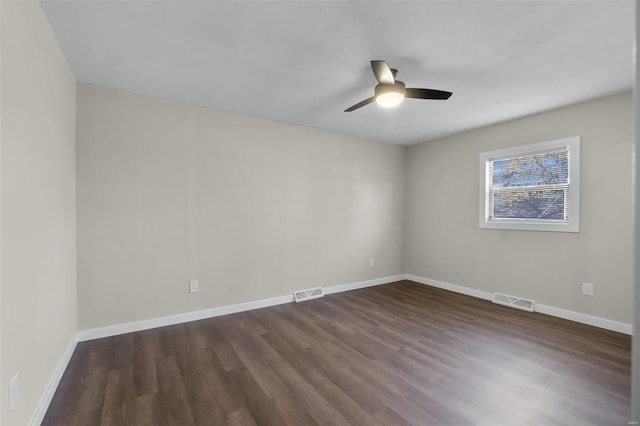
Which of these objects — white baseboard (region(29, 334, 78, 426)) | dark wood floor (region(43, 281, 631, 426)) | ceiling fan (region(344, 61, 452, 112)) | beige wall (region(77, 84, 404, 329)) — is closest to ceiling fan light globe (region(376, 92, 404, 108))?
ceiling fan (region(344, 61, 452, 112))

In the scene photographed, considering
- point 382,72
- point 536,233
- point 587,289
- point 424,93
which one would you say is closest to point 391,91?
point 382,72

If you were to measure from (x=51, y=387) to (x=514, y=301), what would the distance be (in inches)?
183

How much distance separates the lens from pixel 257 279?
12.0 ft

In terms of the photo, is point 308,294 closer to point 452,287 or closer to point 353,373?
point 353,373

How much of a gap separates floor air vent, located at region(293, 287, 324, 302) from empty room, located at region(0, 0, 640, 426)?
0.03 metres

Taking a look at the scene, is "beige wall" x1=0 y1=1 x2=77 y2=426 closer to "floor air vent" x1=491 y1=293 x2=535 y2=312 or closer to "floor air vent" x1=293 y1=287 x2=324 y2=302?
"floor air vent" x1=293 y1=287 x2=324 y2=302

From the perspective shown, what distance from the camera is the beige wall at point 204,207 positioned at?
276 cm

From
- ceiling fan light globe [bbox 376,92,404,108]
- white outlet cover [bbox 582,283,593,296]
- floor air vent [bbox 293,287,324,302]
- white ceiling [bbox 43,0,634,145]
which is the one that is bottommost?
floor air vent [bbox 293,287,324,302]

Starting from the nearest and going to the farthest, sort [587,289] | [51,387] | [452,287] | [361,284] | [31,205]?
1. [31,205]
2. [51,387]
3. [587,289]
4. [452,287]
5. [361,284]

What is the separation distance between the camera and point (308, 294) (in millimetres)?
4023

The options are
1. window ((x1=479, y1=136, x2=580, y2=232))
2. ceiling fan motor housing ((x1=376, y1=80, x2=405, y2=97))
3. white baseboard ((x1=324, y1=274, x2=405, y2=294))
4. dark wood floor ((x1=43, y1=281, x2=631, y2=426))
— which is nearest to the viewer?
dark wood floor ((x1=43, y1=281, x2=631, y2=426))

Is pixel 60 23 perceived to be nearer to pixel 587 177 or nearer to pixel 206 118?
pixel 206 118

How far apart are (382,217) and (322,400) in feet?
11.4

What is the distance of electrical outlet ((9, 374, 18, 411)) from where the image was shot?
4.32 ft
